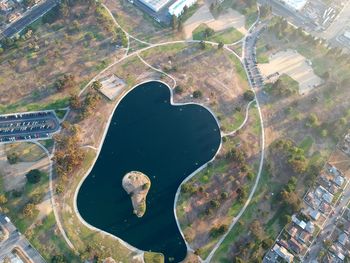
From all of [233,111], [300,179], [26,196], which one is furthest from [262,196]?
[26,196]

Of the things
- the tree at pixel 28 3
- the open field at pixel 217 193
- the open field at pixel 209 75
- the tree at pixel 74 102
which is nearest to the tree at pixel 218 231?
the open field at pixel 217 193

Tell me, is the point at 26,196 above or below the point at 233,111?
below

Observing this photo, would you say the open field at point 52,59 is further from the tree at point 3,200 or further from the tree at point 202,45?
the tree at point 3,200

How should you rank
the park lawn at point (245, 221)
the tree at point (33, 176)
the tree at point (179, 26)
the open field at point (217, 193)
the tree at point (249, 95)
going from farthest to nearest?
the tree at point (179, 26) → the tree at point (249, 95) → the tree at point (33, 176) → the open field at point (217, 193) → the park lawn at point (245, 221)

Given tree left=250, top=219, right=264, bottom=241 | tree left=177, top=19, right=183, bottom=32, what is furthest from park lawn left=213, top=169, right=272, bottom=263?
tree left=177, top=19, right=183, bottom=32

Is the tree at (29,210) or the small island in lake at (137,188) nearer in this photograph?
the tree at (29,210)

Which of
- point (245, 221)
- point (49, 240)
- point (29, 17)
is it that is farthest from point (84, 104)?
point (245, 221)

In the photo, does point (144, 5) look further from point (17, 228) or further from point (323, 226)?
point (323, 226)

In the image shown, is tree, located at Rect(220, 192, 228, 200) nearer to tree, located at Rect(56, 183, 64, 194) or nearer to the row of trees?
tree, located at Rect(56, 183, 64, 194)
